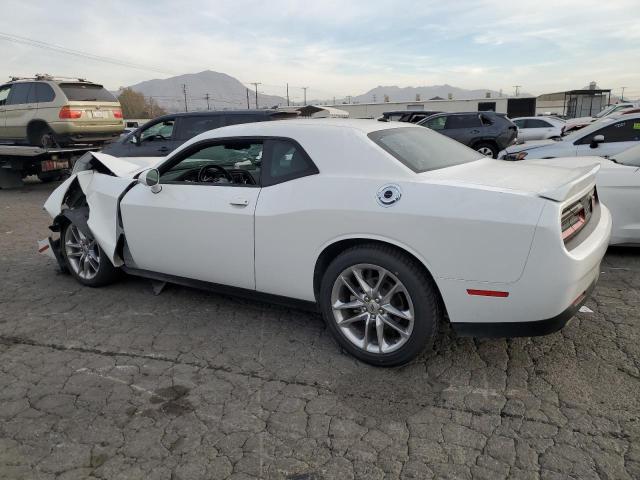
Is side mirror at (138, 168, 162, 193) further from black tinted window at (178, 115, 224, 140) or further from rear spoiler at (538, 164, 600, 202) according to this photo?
black tinted window at (178, 115, 224, 140)

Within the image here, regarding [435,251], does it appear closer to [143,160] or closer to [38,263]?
[143,160]

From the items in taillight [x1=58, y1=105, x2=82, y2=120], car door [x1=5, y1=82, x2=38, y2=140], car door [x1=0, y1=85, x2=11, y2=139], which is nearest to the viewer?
taillight [x1=58, y1=105, x2=82, y2=120]

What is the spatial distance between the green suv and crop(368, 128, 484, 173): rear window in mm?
10027

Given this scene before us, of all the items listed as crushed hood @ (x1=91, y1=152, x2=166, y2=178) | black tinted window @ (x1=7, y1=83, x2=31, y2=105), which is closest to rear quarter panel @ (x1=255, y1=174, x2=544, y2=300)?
crushed hood @ (x1=91, y1=152, x2=166, y2=178)

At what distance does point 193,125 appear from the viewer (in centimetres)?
→ 873

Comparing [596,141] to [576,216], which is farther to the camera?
[596,141]

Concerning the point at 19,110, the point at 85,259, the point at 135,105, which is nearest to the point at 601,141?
the point at 85,259

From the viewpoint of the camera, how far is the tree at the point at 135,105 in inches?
3302

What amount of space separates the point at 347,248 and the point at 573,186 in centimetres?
138

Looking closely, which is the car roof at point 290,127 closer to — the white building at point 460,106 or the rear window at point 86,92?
the rear window at point 86,92

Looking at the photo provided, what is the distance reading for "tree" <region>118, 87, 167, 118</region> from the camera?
83.9 meters

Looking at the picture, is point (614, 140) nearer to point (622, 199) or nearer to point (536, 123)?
point (622, 199)

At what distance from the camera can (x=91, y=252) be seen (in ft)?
15.7

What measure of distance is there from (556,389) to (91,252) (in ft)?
13.6
